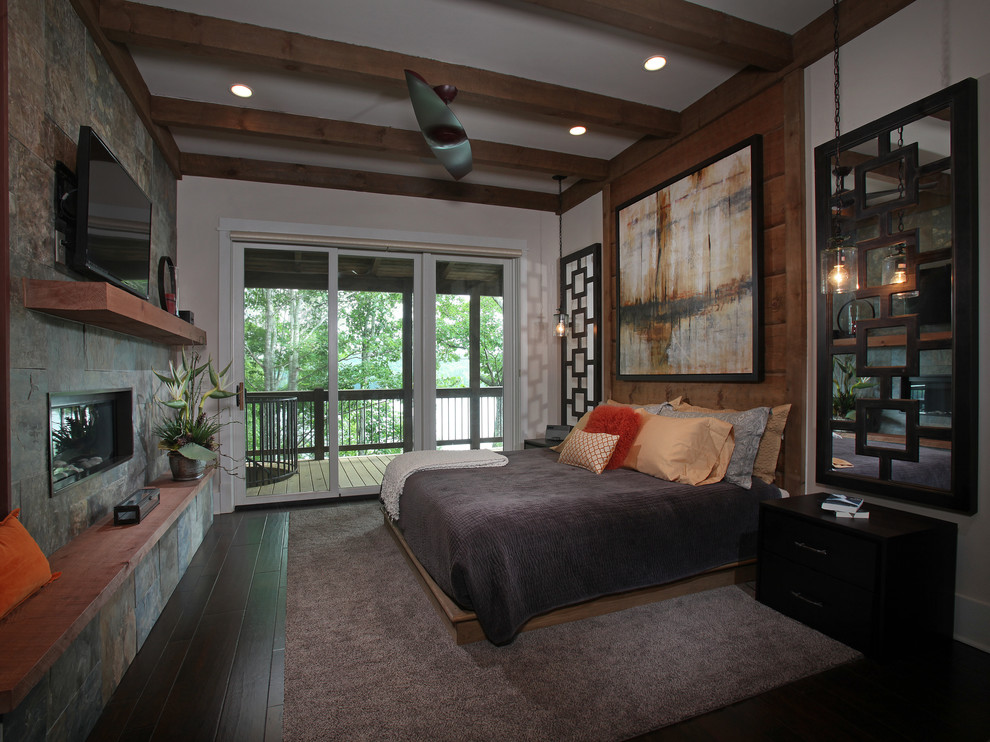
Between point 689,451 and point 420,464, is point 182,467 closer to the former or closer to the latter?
point 420,464

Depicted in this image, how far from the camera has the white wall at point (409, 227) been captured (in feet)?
13.9

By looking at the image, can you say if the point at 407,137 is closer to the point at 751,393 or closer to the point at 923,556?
the point at 751,393

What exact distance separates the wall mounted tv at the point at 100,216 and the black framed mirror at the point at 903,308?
2988 mm

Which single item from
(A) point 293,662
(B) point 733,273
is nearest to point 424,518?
(A) point 293,662

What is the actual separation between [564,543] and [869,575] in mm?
1144

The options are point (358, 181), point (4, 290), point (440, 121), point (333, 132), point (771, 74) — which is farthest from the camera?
point (358, 181)

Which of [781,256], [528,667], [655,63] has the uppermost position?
[655,63]

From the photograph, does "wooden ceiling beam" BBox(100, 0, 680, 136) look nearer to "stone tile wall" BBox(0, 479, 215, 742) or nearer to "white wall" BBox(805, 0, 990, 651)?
"white wall" BBox(805, 0, 990, 651)

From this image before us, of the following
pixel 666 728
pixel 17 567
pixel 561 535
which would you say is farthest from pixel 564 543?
pixel 17 567

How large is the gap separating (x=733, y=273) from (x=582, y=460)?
1.46m

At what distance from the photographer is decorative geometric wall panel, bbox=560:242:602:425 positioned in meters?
4.51

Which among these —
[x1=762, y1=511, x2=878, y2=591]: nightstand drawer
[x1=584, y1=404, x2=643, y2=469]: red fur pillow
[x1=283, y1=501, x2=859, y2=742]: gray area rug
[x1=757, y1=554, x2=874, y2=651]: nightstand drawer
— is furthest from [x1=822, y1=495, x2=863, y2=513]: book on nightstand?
[x1=584, y1=404, x2=643, y2=469]: red fur pillow

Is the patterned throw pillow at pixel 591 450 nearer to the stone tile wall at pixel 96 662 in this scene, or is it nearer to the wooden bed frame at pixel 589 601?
the wooden bed frame at pixel 589 601

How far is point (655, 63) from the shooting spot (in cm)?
295
